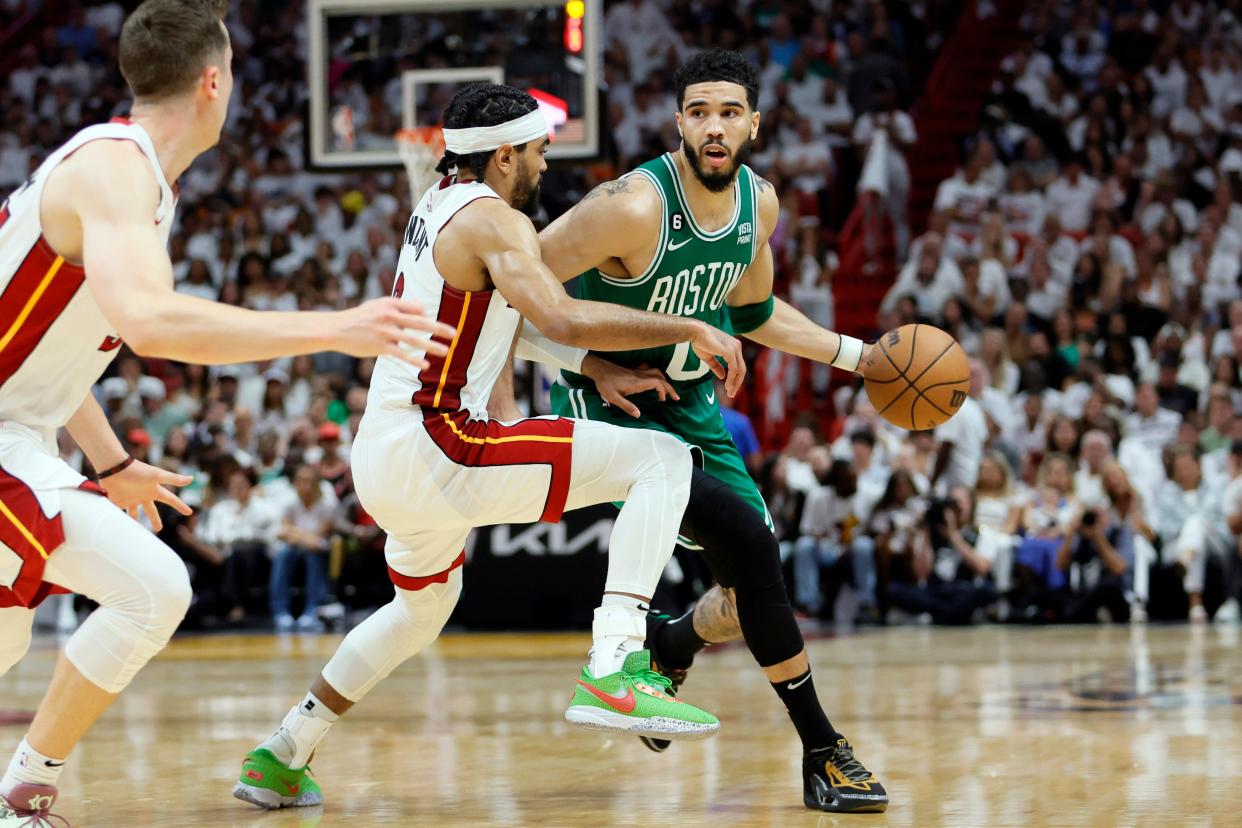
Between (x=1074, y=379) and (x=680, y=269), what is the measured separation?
922cm

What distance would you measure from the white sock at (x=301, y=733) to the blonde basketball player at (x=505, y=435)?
0.06 meters

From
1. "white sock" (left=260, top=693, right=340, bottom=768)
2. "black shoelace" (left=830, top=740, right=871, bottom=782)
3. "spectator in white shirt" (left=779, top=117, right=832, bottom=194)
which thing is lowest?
"black shoelace" (left=830, top=740, right=871, bottom=782)

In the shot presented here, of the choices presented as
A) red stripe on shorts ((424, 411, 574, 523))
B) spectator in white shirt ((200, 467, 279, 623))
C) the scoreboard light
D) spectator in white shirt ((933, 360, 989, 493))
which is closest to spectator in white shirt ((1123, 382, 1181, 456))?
spectator in white shirt ((933, 360, 989, 493))

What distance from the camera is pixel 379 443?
453cm

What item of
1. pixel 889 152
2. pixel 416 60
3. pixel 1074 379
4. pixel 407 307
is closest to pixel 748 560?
pixel 407 307

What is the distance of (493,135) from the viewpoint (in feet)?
15.3

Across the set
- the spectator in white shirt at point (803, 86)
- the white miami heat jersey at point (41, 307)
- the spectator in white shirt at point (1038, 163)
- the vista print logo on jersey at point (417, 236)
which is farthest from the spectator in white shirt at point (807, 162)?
the white miami heat jersey at point (41, 307)

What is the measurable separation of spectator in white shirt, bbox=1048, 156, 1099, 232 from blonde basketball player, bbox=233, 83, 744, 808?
1228 cm

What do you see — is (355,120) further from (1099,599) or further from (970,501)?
(1099,599)

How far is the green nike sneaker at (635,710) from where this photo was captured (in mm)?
4246

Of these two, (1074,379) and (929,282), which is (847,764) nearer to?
(1074,379)

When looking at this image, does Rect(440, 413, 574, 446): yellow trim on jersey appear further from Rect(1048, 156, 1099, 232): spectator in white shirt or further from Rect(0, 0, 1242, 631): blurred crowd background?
Rect(1048, 156, 1099, 232): spectator in white shirt

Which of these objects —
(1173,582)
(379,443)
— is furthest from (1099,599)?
(379,443)

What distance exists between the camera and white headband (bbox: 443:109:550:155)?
4.67m
